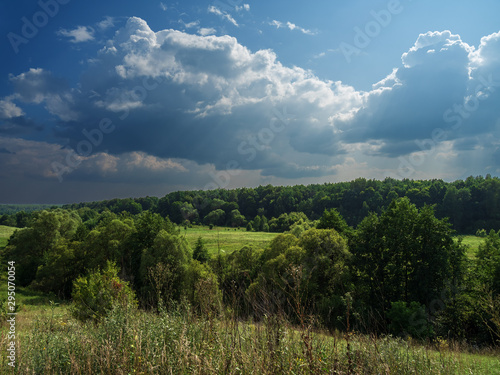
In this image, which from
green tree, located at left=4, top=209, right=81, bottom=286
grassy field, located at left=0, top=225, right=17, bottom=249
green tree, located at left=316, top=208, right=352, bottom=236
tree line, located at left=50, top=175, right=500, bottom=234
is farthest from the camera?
tree line, located at left=50, top=175, right=500, bottom=234

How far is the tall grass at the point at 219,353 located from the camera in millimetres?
3840

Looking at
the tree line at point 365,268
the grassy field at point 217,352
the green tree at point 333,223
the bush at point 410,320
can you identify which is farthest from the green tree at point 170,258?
the grassy field at point 217,352

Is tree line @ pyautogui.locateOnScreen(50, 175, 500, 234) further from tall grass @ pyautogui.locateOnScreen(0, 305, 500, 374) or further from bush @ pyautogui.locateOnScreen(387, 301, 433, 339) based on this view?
tall grass @ pyautogui.locateOnScreen(0, 305, 500, 374)

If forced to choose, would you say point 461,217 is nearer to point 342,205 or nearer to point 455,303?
point 342,205

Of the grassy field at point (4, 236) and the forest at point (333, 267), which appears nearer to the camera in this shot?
the forest at point (333, 267)

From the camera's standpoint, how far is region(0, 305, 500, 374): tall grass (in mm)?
3840

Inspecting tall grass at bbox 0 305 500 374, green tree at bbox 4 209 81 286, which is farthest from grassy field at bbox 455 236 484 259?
green tree at bbox 4 209 81 286

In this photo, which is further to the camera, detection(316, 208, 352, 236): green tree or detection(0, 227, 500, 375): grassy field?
detection(316, 208, 352, 236): green tree

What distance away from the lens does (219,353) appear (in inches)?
180

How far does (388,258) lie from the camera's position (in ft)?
97.2

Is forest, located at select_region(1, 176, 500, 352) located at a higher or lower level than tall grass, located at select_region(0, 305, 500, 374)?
lower

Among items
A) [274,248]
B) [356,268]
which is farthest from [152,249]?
[356,268]

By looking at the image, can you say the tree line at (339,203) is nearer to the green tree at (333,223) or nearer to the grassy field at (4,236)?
the grassy field at (4,236)

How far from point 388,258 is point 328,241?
20.4 ft
